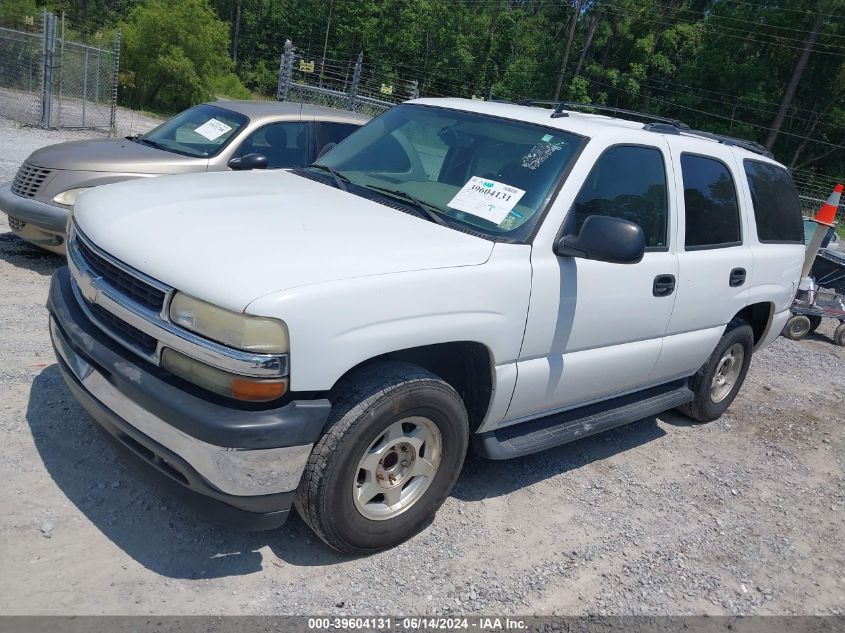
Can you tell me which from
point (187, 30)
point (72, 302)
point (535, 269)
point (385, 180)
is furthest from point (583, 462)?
point (187, 30)

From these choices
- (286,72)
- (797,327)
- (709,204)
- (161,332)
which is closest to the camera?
(161,332)

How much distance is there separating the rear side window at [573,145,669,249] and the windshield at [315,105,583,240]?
0.69 ft

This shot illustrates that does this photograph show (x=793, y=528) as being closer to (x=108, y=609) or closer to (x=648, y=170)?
(x=648, y=170)

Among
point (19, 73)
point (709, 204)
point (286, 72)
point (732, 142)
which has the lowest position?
point (19, 73)

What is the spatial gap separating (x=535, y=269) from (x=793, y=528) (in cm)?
237

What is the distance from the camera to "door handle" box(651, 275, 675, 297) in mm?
4105

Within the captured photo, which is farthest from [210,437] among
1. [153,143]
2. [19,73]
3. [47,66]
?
[19,73]

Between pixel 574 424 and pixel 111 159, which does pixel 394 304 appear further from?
pixel 111 159

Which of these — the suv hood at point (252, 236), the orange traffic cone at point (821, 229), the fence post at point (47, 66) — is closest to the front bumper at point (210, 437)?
the suv hood at point (252, 236)

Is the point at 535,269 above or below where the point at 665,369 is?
above

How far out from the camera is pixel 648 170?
13.7 feet

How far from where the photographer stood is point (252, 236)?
3.04 metres

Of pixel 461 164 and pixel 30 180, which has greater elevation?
pixel 461 164

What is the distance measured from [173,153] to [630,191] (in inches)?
178
